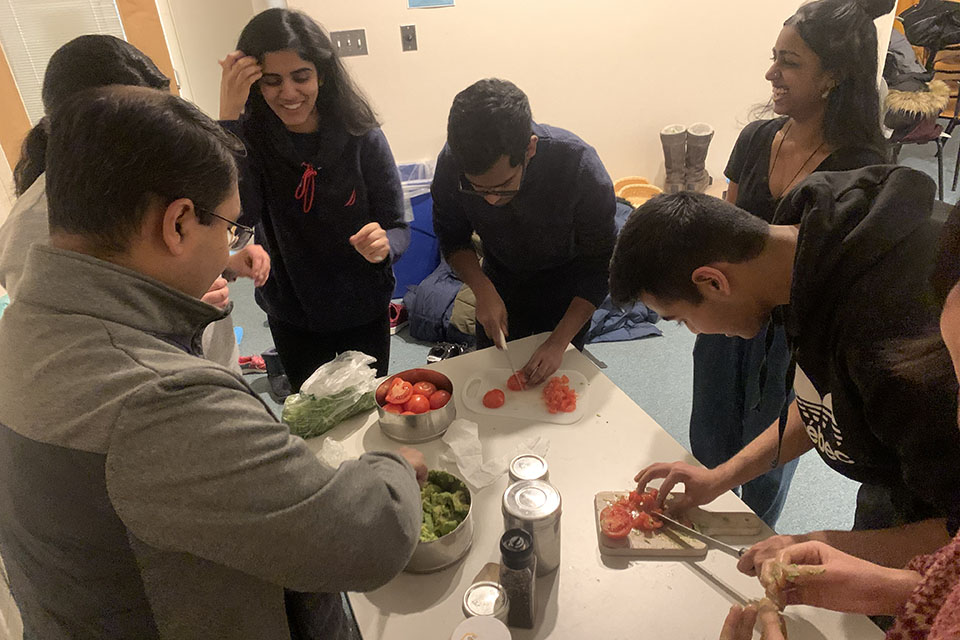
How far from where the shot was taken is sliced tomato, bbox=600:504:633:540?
1.13 meters

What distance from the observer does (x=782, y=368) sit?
167 cm

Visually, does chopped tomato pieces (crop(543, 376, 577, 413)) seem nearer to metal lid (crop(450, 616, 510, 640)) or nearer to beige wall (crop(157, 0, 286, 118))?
metal lid (crop(450, 616, 510, 640))

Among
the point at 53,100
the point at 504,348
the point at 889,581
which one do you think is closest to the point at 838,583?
the point at 889,581

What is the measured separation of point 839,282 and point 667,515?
0.52 m

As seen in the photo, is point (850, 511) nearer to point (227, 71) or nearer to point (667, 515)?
point (667, 515)

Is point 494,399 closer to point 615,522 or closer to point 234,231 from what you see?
point 615,522

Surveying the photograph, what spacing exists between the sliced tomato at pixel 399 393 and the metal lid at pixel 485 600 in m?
0.49

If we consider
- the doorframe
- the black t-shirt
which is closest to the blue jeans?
the black t-shirt

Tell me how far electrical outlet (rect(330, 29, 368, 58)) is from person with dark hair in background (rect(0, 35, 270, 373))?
204 cm

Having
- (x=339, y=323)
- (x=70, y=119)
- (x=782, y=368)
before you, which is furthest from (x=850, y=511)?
(x=70, y=119)

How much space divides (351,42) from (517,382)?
8.27 feet

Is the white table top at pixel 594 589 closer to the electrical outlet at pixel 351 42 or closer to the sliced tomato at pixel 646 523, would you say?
the sliced tomato at pixel 646 523

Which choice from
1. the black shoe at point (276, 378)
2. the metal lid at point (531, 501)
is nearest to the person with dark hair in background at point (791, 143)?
the metal lid at point (531, 501)

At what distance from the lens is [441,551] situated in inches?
42.8
